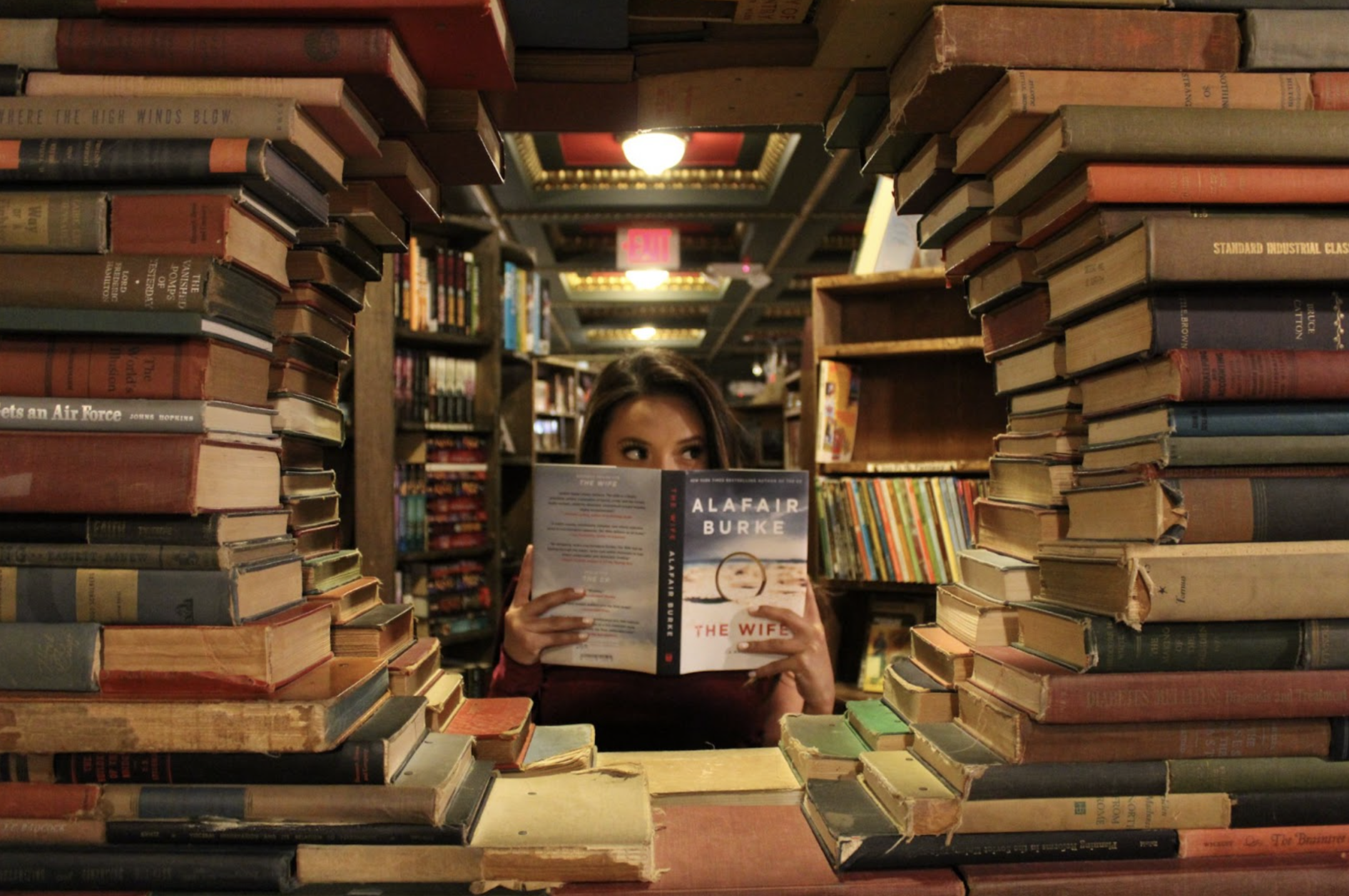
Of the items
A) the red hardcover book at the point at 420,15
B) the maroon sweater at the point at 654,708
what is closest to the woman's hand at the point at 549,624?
the maroon sweater at the point at 654,708

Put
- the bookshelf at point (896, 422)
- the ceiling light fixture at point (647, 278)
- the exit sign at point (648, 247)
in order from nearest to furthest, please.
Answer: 1. the bookshelf at point (896, 422)
2. the exit sign at point (648, 247)
3. the ceiling light fixture at point (647, 278)

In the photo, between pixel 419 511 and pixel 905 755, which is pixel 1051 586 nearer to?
pixel 905 755

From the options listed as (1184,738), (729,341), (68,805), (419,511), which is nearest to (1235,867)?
(1184,738)

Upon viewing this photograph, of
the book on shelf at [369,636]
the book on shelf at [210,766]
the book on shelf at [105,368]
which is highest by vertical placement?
the book on shelf at [105,368]

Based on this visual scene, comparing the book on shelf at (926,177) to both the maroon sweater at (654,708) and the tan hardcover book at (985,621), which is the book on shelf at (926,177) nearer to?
the tan hardcover book at (985,621)

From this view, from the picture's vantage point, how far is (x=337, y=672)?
80 centimetres

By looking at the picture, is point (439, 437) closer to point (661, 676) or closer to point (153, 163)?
point (661, 676)

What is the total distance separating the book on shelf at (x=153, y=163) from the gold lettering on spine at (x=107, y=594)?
35 cm

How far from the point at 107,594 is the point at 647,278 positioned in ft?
15.8

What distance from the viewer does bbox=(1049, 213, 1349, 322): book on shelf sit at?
70cm

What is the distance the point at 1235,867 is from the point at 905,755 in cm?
32

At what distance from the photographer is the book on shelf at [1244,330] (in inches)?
28.1

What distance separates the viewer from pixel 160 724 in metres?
0.69

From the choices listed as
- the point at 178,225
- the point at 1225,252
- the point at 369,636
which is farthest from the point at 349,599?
the point at 1225,252
